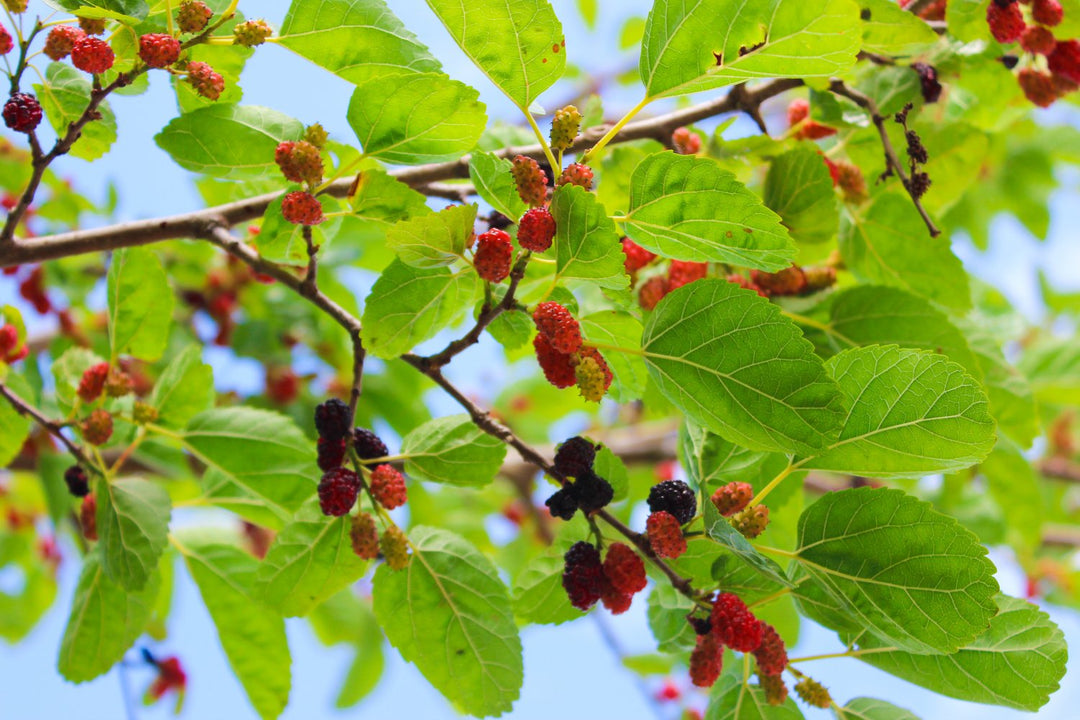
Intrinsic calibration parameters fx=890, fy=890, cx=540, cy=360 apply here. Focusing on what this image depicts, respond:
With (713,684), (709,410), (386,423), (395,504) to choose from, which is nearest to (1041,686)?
(713,684)

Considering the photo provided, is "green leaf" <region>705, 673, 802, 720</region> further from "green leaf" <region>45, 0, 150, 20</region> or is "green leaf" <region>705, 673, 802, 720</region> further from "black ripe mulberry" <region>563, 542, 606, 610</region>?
"green leaf" <region>45, 0, 150, 20</region>

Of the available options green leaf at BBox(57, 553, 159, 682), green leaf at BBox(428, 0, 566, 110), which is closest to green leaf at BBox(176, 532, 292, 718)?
green leaf at BBox(57, 553, 159, 682)

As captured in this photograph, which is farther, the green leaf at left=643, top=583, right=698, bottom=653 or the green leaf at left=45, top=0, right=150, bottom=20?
the green leaf at left=643, top=583, right=698, bottom=653

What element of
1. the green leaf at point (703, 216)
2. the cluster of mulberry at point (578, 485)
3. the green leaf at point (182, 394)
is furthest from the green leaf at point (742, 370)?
the green leaf at point (182, 394)

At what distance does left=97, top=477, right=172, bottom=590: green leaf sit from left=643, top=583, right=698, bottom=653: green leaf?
71 cm

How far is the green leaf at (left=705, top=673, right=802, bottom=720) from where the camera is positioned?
3.66 feet

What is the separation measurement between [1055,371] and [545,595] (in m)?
2.12

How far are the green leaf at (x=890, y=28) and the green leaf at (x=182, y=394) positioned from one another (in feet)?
3.91

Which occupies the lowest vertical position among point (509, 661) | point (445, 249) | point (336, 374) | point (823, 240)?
point (336, 374)

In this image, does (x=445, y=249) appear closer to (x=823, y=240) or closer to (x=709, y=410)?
(x=709, y=410)

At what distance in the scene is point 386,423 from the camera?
2.35 meters

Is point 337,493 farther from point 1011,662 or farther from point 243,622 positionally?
point 1011,662

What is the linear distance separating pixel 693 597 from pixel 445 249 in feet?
1.69

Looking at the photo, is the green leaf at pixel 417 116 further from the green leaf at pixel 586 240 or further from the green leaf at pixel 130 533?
the green leaf at pixel 130 533
